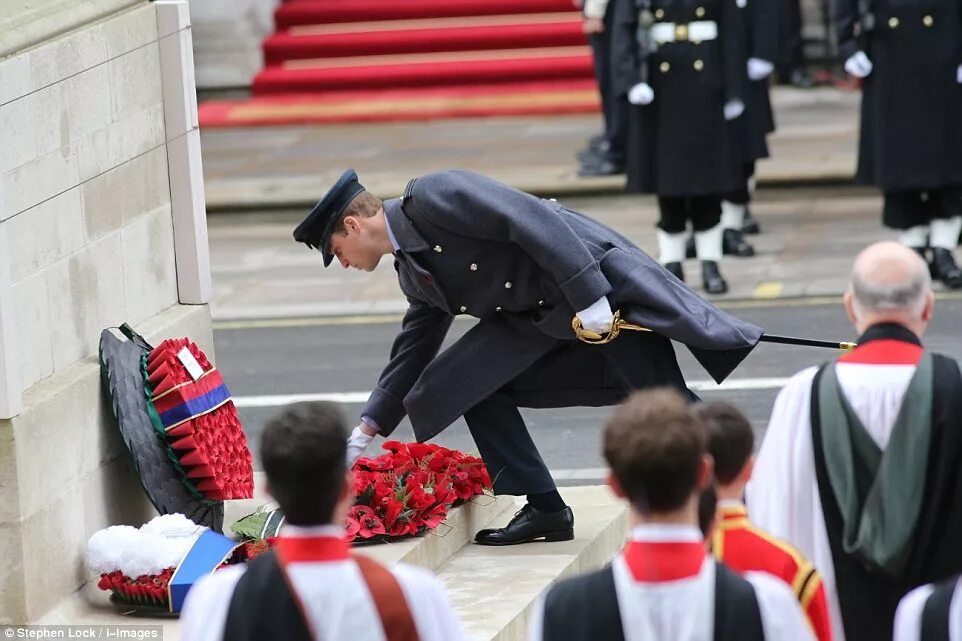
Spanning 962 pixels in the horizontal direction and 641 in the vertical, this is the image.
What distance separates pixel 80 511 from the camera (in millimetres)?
6020

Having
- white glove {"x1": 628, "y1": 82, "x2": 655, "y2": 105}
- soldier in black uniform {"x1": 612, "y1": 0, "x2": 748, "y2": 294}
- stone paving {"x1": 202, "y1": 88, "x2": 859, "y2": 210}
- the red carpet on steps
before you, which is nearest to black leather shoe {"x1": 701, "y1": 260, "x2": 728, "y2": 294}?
soldier in black uniform {"x1": 612, "y1": 0, "x2": 748, "y2": 294}

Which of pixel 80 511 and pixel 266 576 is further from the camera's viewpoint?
pixel 80 511

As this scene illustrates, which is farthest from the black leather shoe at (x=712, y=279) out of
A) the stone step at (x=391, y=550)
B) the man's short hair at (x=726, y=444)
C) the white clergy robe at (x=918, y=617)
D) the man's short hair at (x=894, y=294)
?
the white clergy robe at (x=918, y=617)

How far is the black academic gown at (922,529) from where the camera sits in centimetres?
418

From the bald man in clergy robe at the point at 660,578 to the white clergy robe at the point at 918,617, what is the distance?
12.4 inches

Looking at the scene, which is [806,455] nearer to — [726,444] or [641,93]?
[726,444]

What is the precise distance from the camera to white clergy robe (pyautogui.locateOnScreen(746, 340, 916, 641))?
4230 millimetres

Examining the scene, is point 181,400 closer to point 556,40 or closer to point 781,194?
point 781,194

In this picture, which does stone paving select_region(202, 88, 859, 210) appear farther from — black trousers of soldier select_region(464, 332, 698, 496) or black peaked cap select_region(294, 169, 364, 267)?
black peaked cap select_region(294, 169, 364, 267)

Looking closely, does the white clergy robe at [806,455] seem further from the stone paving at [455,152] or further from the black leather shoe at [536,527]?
the stone paving at [455,152]

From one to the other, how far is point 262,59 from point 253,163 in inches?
105

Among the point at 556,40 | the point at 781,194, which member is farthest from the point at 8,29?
the point at 556,40

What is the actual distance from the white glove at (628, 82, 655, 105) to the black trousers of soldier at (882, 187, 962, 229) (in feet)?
5.08

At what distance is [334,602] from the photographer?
11.3 ft
